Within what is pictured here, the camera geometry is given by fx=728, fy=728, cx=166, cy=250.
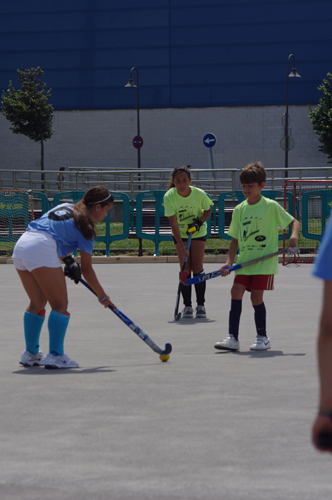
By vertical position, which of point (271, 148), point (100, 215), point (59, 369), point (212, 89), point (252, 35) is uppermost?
point (252, 35)

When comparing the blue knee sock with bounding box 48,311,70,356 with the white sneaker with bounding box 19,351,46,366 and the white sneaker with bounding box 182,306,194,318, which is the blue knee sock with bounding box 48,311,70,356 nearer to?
the white sneaker with bounding box 19,351,46,366

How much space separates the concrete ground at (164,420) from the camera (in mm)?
3041

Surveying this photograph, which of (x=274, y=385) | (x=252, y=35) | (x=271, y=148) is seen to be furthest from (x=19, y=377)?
(x=252, y=35)

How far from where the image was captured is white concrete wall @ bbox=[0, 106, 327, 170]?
41.4m

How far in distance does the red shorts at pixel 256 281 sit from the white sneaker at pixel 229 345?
449 mm

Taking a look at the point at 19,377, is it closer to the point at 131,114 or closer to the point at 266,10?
the point at 131,114

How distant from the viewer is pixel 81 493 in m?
2.96

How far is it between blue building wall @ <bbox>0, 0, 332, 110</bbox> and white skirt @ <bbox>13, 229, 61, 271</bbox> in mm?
38193

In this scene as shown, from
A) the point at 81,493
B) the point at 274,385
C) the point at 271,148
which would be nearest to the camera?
the point at 81,493

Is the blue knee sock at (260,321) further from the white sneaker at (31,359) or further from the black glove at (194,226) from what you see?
the black glove at (194,226)

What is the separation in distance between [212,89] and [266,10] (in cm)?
553

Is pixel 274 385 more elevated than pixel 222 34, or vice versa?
pixel 222 34

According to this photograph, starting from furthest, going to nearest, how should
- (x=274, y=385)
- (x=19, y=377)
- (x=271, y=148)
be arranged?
(x=271, y=148) → (x=19, y=377) → (x=274, y=385)

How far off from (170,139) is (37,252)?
37349mm
